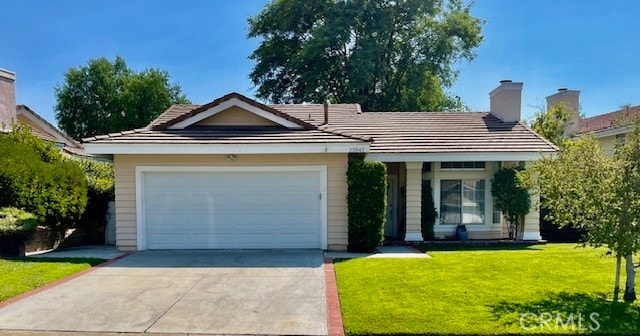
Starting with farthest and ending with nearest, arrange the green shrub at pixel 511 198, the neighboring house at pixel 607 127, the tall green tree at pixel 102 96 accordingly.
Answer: the tall green tree at pixel 102 96, the green shrub at pixel 511 198, the neighboring house at pixel 607 127

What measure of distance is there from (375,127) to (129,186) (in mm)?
8367

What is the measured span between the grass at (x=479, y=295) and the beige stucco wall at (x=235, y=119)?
16.5 ft

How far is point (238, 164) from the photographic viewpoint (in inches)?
433

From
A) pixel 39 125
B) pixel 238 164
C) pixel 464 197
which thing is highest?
pixel 39 125

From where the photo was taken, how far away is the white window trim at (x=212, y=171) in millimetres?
10891

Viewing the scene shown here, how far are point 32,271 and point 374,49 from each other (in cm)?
2240


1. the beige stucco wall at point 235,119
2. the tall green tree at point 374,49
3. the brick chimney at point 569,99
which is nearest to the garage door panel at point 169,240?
the beige stucco wall at point 235,119

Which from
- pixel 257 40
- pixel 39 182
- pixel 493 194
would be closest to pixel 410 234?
pixel 493 194

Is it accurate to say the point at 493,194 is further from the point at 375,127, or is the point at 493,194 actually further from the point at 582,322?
the point at 582,322

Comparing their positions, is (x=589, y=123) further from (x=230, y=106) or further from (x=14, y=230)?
(x=14, y=230)

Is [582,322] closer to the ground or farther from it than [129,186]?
closer to the ground

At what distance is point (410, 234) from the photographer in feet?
41.6

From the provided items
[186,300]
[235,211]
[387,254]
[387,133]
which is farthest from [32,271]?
[387,133]

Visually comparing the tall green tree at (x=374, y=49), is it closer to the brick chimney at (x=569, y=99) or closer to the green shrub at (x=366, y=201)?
the brick chimney at (x=569, y=99)
